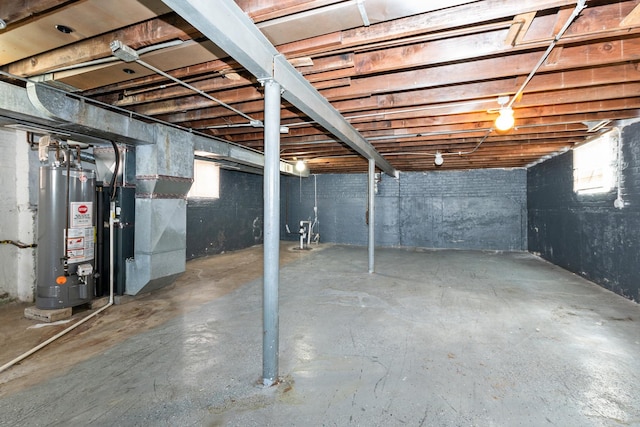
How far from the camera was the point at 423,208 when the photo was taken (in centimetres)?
858

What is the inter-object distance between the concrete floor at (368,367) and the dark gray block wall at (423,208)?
4298 millimetres

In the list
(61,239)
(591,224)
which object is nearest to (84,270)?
(61,239)

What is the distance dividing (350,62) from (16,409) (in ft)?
10.4

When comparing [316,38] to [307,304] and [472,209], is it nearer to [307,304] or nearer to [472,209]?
[307,304]

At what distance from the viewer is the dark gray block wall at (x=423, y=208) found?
790 centimetres

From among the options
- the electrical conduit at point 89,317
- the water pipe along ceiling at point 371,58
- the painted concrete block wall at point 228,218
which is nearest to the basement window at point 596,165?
the water pipe along ceiling at point 371,58

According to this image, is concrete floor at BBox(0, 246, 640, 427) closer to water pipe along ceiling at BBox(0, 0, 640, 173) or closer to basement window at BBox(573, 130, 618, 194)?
basement window at BBox(573, 130, 618, 194)

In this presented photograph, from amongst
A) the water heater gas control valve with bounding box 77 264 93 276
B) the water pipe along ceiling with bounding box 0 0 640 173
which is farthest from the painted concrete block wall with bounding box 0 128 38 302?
the water pipe along ceiling with bounding box 0 0 640 173

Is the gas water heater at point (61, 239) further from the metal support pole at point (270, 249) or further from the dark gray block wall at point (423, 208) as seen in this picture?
the dark gray block wall at point (423, 208)

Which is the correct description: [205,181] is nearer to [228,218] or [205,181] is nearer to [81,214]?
[228,218]

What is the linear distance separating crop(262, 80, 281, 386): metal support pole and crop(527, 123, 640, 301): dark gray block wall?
14.7 feet

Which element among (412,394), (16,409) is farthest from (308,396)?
(16,409)

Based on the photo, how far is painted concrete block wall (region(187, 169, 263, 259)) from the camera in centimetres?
669

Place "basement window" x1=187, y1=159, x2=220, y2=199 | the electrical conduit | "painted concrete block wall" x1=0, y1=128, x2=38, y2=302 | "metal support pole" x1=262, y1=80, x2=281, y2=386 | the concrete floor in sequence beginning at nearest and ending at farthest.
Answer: the concrete floor, "metal support pole" x1=262, y1=80, x2=281, y2=386, the electrical conduit, "painted concrete block wall" x1=0, y1=128, x2=38, y2=302, "basement window" x1=187, y1=159, x2=220, y2=199
